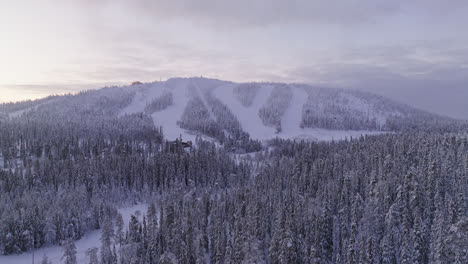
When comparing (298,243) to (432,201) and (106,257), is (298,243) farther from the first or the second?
(106,257)

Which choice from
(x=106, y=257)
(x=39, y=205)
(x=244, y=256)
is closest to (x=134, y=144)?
(x=39, y=205)

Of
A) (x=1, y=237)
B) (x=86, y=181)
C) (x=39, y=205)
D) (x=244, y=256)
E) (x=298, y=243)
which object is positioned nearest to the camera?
(x=244, y=256)

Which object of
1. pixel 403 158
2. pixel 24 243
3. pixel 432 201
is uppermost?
pixel 403 158

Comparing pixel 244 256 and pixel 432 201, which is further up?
pixel 432 201

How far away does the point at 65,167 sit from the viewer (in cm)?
13550

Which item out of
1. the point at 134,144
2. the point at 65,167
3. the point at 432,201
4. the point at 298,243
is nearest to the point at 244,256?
the point at 298,243

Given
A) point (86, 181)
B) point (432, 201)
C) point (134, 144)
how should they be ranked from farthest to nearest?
point (134, 144), point (86, 181), point (432, 201)

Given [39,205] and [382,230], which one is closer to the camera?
[382,230]

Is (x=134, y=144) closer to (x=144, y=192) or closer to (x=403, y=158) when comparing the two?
(x=144, y=192)

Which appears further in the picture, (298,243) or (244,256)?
(298,243)

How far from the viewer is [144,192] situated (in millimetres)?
136250

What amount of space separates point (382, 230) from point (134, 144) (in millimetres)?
162774

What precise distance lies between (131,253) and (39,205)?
47864mm

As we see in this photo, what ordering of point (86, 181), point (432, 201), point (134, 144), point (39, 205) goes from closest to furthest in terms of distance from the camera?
point (432, 201)
point (39, 205)
point (86, 181)
point (134, 144)
